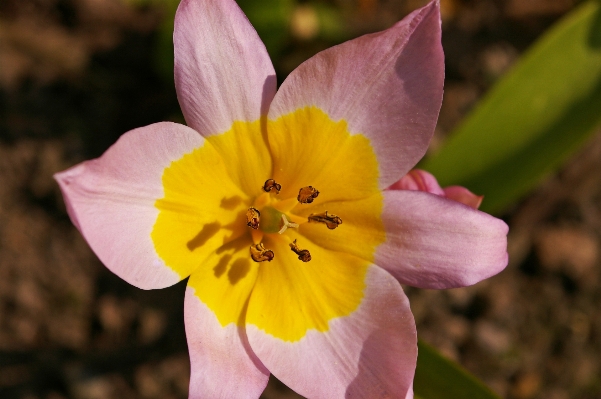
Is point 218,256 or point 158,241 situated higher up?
point 158,241

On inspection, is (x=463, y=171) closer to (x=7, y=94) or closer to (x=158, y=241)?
(x=158, y=241)

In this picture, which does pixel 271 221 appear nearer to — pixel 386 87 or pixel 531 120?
pixel 386 87

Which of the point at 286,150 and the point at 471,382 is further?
the point at 471,382

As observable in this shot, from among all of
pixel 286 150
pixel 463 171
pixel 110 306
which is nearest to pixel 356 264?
pixel 286 150

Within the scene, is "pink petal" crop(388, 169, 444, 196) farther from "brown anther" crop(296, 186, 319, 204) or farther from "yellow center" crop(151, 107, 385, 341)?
"brown anther" crop(296, 186, 319, 204)

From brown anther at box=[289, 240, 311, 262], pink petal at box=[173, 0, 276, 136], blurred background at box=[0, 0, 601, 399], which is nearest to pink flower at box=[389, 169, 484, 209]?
brown anther at box=[289, 240, 311, 262]

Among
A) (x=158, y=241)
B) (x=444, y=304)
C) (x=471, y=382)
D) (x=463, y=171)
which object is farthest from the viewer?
(x=444, y=304)

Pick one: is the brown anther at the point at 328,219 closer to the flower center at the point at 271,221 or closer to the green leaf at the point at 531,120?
the flower center at the point at 271,221

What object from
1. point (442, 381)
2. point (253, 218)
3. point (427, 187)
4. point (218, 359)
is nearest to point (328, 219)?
point (253, 218)
